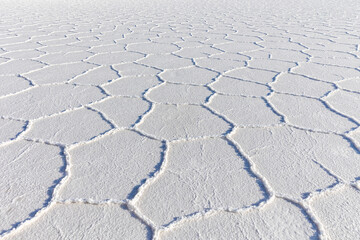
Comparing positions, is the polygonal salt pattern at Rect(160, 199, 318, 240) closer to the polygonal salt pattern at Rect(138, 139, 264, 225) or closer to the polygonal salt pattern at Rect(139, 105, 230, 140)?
the polygonal salt pattern at Rect(138, 139, 264, 225)

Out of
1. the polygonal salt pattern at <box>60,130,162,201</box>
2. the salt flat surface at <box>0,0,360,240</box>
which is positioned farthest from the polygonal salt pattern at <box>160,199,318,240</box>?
the polygonal salt pattern at <box>60,130,162,201</box>

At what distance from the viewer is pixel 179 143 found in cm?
139

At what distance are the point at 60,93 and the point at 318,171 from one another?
1502mm

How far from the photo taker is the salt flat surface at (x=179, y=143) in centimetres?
96

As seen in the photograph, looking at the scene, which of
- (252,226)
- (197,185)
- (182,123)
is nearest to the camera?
(252,226)

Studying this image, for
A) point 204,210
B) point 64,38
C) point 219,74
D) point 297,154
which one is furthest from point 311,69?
point 64,38

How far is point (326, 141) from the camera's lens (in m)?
1.40

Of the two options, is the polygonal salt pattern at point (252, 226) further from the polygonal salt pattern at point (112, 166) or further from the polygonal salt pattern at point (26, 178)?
the polygonal salt pattern at point (26, 178)

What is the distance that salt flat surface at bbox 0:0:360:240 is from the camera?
3.15 ft

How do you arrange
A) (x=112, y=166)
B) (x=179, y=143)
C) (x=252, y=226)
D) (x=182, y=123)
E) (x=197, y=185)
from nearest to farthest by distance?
(x=252, y=226), (x=197, y=185), (x=112, y=166), (x=179, y=143), (x=182, y=123)

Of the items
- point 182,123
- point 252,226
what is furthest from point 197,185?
point 182,123

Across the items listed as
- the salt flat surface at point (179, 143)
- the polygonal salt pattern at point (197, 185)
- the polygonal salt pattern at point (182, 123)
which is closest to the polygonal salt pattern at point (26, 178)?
the salt flat surface at point (179, 143)

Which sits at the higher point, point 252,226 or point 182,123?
point 252,226

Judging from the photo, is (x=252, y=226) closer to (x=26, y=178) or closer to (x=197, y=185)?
(x=197, y=185)
